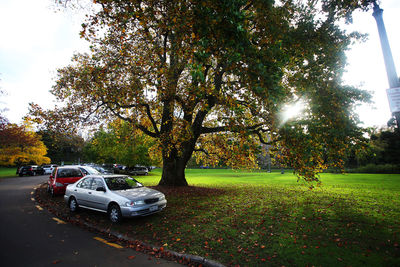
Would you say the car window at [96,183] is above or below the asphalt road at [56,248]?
above

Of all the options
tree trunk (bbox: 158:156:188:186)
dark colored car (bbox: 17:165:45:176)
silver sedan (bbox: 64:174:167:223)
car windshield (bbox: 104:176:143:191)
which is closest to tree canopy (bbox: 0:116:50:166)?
dark colored car (bbox: 17:165:45:176)

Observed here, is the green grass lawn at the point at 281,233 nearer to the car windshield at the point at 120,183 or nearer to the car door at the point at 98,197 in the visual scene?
the car door at the point at 98,197

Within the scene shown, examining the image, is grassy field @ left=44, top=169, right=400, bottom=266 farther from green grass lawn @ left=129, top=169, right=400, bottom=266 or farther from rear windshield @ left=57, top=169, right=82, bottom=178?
rear windshield @ left=57, top=169, right=82, bottom=178

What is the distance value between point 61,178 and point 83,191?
5793 millimetres

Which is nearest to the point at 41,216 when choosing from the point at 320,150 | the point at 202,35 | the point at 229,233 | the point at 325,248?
the point at 229,233

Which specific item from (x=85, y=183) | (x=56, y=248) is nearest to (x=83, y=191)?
(x=85, y=183)

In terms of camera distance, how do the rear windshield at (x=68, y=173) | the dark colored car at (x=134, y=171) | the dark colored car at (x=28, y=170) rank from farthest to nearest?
the dark colored car at (x=134, y=171)
the dark colored car at (x=28, y=170)
the rear windshield at (x=68, y=173)

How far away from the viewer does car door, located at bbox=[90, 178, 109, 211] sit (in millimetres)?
7368

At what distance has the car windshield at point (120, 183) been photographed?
25.3ft

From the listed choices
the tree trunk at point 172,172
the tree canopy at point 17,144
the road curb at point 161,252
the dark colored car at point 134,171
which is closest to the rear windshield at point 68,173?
the tree trunk at point 172,172

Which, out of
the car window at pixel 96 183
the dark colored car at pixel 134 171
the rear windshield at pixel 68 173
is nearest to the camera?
the car window at pixel 96 183

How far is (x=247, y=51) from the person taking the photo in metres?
6.13

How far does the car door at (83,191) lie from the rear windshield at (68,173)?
5227 millimetres

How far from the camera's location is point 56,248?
5113mm
